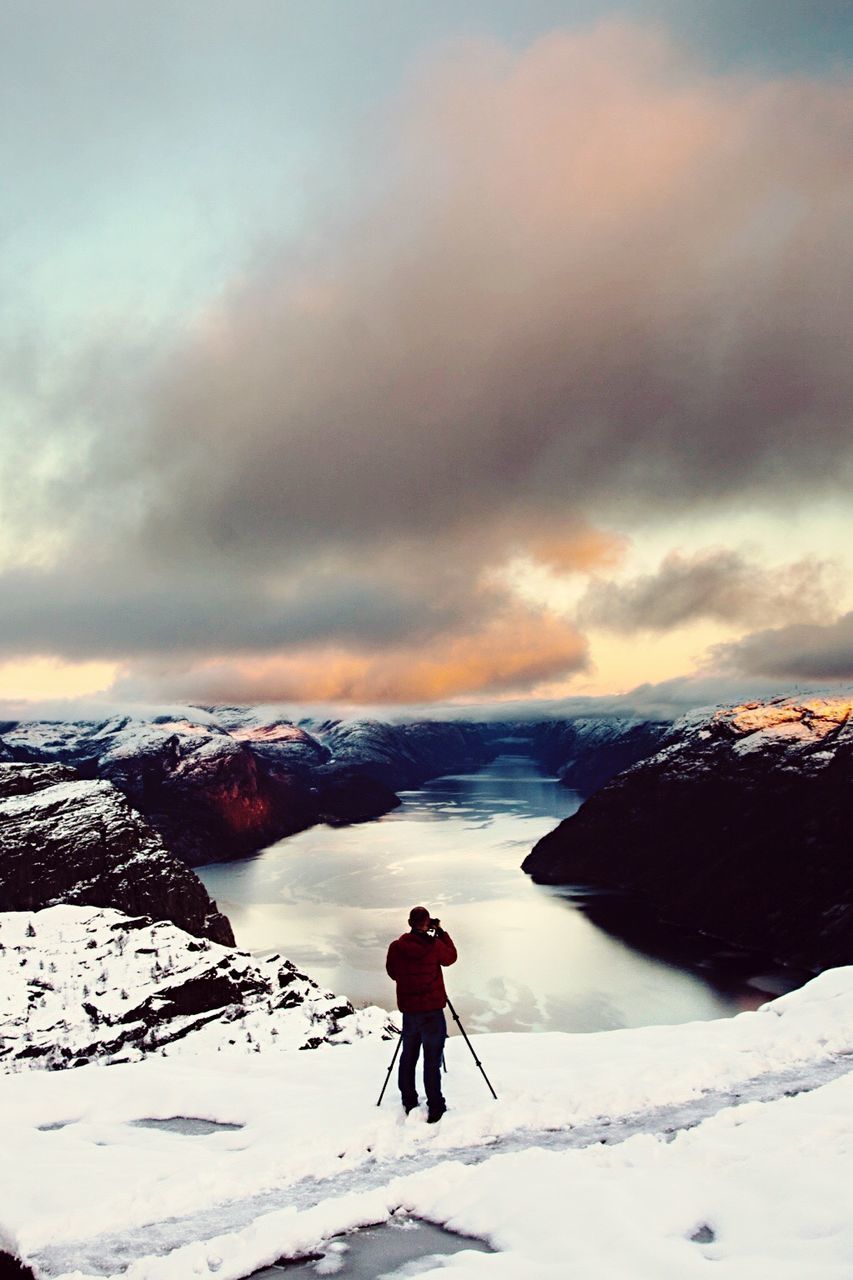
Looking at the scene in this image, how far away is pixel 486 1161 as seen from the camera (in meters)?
8.47

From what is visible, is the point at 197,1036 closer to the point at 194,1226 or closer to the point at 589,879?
the point at 194,1226

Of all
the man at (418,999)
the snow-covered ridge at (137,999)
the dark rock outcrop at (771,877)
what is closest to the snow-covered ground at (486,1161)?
the man at (418,999)

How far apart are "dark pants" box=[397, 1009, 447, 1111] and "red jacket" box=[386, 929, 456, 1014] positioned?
0.49 ft

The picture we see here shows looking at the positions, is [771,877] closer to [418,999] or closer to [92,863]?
[92,863]

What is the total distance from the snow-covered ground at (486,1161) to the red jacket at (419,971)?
4.64 feet

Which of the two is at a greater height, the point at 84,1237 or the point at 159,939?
the point at 84,1237

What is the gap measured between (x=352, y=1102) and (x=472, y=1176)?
12.5 feet

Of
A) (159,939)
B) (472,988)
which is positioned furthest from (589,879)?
(159,939)

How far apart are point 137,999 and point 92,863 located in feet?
252

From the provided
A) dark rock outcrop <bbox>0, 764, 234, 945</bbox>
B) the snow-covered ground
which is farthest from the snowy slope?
dark rock outcrop <bbox>0, 764, 234, 945</bbox>

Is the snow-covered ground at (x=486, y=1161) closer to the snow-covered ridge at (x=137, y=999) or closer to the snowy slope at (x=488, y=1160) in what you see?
the snowy slope at (x=488, y=1160)

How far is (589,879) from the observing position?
638 feet

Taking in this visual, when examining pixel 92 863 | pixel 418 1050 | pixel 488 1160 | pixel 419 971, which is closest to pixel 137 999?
pixel 418 1050

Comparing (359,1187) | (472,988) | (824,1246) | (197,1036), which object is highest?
(824,1246)
